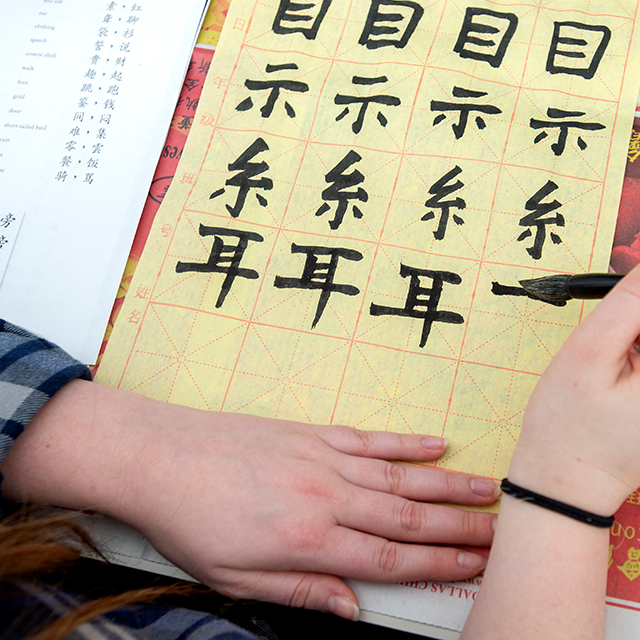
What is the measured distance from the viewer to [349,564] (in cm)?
42

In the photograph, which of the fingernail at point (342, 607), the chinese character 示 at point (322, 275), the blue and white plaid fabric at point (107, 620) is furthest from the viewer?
the chinese character 示 at point (322, 275)

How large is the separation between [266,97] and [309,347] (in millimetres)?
309

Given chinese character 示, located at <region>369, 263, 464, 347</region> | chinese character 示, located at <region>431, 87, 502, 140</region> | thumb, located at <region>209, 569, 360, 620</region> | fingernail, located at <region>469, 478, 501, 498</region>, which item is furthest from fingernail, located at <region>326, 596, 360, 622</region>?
chinese character 示, located at <region>431, 87, 502, 140</region>

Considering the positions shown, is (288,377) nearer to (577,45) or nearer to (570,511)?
(570,511)

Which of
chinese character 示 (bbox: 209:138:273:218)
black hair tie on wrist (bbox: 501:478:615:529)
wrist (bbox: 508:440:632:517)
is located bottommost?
black hair tie on wrist (bbox: 501:478:615:529)

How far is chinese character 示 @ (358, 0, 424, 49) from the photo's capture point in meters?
0.58

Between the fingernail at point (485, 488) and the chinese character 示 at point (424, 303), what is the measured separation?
Result: 140 millimetres

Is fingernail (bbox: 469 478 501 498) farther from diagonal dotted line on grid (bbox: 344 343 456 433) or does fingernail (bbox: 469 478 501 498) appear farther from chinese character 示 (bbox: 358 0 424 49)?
chinese character 示 (bbox: 358 0 424 49)

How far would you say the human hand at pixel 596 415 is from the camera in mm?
339

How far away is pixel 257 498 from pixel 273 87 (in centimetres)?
46

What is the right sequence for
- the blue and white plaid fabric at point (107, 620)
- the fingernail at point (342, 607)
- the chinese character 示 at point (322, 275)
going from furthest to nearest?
1. the chinese character 示 at point (322, 275)
2. the fingernail at point (342, 607)
3. the blue and white plaid fabric at point (107, 620)

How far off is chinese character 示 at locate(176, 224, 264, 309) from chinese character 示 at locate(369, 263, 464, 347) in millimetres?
149

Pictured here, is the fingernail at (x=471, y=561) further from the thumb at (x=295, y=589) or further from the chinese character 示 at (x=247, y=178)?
the chinese character 示 at (x=247, y=178)

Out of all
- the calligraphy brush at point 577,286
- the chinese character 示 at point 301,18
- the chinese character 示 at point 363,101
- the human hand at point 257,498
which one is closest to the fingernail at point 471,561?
the human hand at point 257,498
